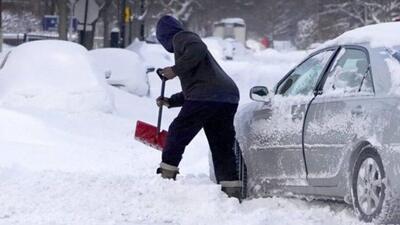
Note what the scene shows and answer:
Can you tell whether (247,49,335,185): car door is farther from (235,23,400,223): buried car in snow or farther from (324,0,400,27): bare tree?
(324,0,400,27): bare tree

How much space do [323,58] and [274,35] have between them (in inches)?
2998

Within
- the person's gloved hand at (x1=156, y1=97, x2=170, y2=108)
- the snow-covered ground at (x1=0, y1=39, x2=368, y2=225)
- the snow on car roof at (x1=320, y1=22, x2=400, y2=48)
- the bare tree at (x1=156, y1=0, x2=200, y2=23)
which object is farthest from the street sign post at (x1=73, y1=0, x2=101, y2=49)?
the bare tree at (x1=156, y1=0, x2=200, y2=23)

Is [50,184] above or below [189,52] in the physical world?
below

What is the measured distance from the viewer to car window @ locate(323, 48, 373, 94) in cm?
596

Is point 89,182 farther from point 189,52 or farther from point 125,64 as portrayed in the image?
point 125,64

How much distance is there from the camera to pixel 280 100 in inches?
275

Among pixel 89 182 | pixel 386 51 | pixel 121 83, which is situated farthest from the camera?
pixel 121 83

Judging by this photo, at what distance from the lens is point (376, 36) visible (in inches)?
241

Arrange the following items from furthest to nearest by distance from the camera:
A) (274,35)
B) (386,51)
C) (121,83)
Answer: (274,35) → (121,83) → (386,51)

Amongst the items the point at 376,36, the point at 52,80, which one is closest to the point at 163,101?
the point at 376,36

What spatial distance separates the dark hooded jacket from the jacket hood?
0.21 feet

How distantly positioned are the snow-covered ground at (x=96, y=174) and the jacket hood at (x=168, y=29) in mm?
1106

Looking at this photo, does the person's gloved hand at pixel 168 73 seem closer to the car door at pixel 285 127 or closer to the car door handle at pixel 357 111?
the car door at pixel 285 127

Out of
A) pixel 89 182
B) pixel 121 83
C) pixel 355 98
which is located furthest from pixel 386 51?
pixel 121 83
